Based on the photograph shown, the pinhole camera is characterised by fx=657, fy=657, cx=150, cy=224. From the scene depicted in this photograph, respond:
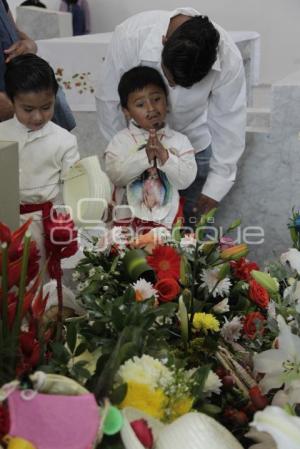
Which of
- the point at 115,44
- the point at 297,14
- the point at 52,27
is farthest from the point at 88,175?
the point at 297,14

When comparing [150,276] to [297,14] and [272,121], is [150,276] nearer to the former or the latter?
[272,121]

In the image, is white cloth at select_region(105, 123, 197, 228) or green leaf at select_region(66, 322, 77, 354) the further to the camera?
white cloth at select_region(105, 123, 197, 228)

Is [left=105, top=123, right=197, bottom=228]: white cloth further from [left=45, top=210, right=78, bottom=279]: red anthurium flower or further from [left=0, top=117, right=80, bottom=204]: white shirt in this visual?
[left=45, top=210, right=78, bottom=279]: red anthurium flower

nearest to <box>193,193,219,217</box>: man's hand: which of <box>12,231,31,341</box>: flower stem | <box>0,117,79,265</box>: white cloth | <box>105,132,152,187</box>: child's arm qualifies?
<box>105,132,152,187</box>: child's arm

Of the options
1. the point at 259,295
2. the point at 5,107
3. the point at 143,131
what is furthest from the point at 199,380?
the point at 143,131

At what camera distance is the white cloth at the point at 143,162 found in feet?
5.87

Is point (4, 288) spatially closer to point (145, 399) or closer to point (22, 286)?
point (22, 286)

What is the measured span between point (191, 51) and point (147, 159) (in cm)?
31

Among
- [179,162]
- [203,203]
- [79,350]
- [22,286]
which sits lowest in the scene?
[203,203]

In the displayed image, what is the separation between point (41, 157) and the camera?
1519mm

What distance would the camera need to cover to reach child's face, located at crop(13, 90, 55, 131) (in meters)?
1.52

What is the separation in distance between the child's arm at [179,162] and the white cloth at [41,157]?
0.31 m

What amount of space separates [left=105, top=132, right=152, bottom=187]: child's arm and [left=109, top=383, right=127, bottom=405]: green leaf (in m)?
1.25

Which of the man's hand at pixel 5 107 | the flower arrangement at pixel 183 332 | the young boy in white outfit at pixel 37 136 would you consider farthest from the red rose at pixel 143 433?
the man's hand at pixel 5 107
